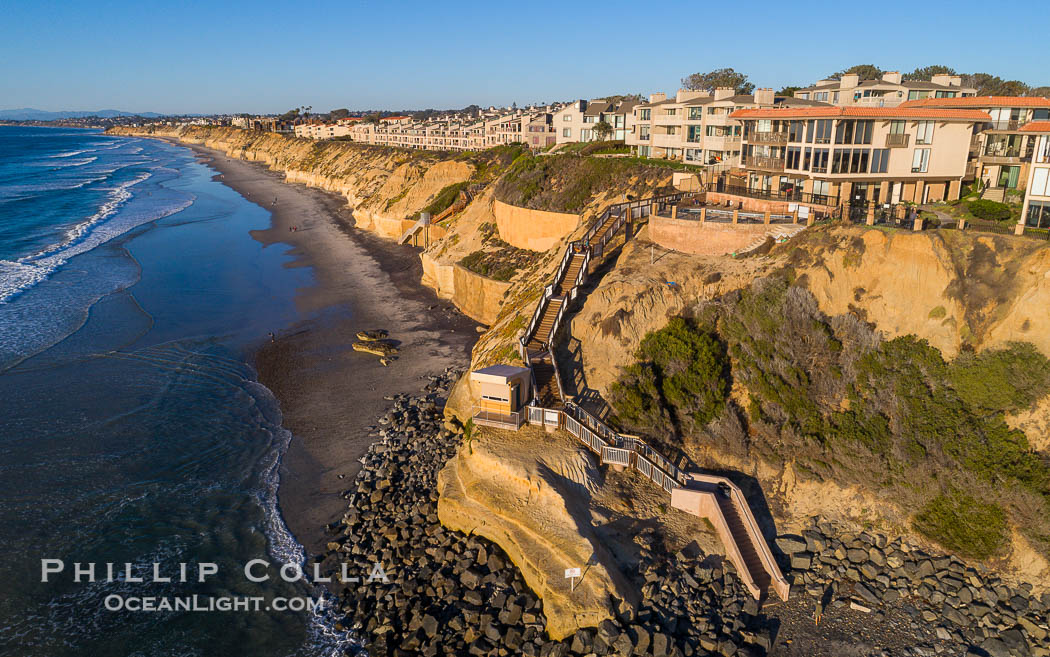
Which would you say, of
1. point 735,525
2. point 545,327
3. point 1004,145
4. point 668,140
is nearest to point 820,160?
point 1004,145

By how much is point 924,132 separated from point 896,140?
163 centimetres

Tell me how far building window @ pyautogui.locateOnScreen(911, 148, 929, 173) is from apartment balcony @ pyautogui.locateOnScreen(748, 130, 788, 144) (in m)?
5.87

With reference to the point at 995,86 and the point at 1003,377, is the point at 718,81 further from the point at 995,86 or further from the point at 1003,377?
the point at 1003,377

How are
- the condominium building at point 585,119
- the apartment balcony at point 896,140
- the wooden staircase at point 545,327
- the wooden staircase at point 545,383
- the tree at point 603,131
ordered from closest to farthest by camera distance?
the wooden staircase at point 545,383 < the wooden staircase at point 545,327 < the apartment balcony at point 896,140 < the tree at point 603,131 < the condominium building at point 585,119

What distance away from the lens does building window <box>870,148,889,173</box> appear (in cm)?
2934

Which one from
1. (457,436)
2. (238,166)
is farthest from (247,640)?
(238,166)

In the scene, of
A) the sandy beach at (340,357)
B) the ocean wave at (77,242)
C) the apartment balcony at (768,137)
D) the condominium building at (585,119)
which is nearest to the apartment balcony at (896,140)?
the apartment balcony at (768,137)

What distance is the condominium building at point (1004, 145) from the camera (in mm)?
29469

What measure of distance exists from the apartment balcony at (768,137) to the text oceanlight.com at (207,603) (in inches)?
1163

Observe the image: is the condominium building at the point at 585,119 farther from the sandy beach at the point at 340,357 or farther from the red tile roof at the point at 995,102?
the red tile roof at the point at 995,102

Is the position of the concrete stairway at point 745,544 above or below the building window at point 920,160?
below

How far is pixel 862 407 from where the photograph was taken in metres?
20.8

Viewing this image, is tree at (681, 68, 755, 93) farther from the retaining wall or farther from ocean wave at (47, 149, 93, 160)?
ocean wave at (47, 149, 93, 160)

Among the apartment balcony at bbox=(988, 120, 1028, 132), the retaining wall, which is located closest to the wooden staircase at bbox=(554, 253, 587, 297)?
the retaining wall
